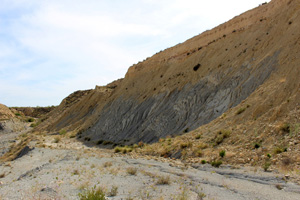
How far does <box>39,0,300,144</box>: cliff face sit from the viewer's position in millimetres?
17203

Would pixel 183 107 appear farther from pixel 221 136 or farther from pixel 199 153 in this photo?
pixel 199 153

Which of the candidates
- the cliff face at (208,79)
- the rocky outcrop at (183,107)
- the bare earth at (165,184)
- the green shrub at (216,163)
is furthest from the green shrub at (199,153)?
the rocky outcrop at (183,107)

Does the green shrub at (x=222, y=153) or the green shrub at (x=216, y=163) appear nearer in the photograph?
the green shrub at (x=216, y=163)

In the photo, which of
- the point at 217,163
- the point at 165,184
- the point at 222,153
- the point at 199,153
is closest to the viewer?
the point at 165,184

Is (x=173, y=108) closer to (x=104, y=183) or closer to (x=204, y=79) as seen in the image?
(x=204, y=79)

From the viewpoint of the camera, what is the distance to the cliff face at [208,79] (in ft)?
56.4

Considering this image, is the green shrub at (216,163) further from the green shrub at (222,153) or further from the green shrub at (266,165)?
the green shrub at (266,165)

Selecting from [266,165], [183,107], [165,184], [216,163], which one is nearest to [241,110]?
[216,163]

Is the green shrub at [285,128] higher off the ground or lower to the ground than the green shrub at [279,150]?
higher

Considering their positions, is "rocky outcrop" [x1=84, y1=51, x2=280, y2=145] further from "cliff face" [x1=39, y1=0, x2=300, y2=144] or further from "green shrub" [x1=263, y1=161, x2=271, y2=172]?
"green shrub" [x1=263, y1=161, x2=271, y2=172]

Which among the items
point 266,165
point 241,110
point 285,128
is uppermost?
point 241,110

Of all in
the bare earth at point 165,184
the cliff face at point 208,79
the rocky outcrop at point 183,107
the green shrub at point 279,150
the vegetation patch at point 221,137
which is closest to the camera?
the bare earth at point 165,184

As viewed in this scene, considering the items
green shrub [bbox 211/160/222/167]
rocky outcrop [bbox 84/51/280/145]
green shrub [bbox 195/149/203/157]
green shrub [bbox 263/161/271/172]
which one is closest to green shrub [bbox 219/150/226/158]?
green shrub [bbox 211/160/222/167]

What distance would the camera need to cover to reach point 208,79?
74.1 feet
